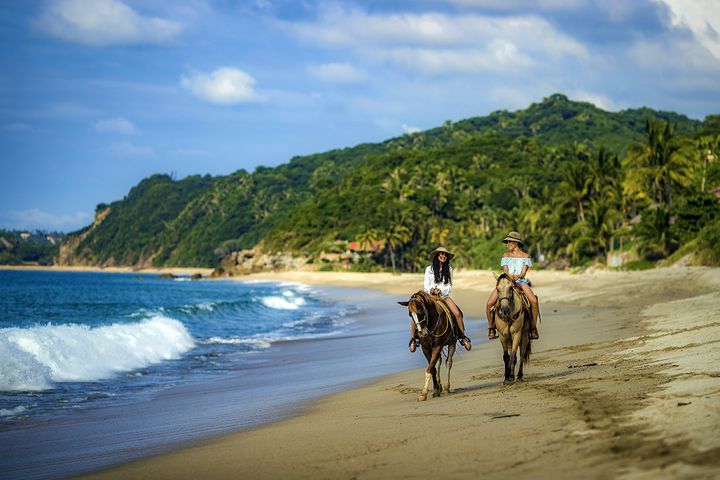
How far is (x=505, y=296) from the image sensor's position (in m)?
9.17

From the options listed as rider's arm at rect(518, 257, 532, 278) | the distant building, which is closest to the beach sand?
rider's arm at rect(518, 257, 532, 278)

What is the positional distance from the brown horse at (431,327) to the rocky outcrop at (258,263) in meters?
106

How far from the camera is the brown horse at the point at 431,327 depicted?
8.92 m

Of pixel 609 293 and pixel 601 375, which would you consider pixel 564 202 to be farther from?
pixel 601 375

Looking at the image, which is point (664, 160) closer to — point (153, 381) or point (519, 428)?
point (153, 381)

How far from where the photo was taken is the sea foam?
523 inches

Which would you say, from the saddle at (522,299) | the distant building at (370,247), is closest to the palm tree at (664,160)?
the saddle at (522,299)

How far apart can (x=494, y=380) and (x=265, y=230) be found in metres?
174

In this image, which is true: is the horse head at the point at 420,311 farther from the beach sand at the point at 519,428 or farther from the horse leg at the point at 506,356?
the horse leg at the point at 506,356

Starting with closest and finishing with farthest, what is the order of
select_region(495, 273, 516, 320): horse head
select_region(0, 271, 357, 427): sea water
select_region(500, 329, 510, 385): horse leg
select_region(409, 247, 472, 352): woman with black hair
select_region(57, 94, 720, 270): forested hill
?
select_region(495, 273, 516, 320): horse head, select_region(500, 329, 510, 385): horse leg, select_region(409, 247, 472, 352): woman with black hair, select_region(0, 271, 357, 427): sea water, select_region(57, 94, 720, 270): forested hill

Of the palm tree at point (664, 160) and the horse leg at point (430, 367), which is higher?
the palm tree at point (664, 160)

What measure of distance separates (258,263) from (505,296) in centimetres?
12086

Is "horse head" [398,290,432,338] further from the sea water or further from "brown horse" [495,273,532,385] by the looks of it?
the sea water

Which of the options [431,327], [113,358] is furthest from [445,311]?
[113,358]
